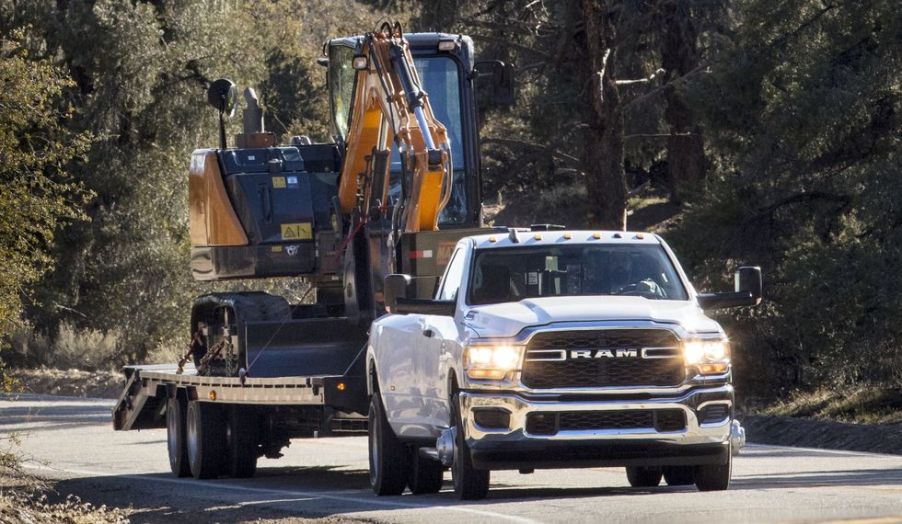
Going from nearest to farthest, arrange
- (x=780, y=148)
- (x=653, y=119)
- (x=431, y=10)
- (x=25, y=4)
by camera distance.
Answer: (x=780, y=148)
(x=431, y=10)
(x=25, y=4)
(x=653, y=119)

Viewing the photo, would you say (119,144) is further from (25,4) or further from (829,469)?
(829,469)

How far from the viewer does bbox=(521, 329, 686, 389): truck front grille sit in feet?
43.0

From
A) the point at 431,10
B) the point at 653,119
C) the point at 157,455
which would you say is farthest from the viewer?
the point at 653,119

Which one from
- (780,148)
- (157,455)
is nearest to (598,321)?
(157,455)

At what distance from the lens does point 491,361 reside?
43.2 feet

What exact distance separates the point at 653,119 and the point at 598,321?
30854mm

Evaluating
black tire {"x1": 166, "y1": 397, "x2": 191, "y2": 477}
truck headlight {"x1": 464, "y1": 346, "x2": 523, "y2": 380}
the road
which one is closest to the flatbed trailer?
black tire {"x1": 166, "y1": 397, "x2": 191, "y2": 477}

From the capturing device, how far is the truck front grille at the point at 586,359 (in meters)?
13.1

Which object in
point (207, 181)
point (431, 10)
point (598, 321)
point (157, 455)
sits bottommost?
point (157, 455)

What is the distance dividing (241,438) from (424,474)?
13.0 feet

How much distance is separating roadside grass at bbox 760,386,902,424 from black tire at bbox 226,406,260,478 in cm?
901

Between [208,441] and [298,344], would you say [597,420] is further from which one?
[208,441]

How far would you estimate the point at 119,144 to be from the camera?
41219mm

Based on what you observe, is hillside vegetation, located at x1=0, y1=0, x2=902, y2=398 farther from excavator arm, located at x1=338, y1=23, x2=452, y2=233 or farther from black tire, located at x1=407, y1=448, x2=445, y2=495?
black tire, located at x1=407, y1=448, x2=445, y2=495
